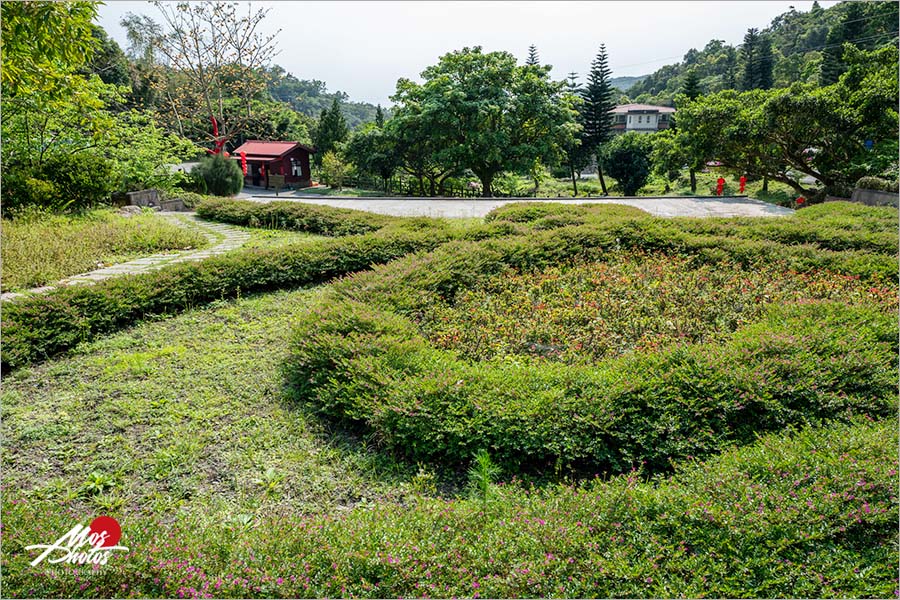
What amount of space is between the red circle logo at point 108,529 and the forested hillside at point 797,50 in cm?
1644

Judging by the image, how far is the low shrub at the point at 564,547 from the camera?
1.63m

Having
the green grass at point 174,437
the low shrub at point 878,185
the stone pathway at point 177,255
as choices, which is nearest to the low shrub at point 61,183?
the stone pathway at point 177,255

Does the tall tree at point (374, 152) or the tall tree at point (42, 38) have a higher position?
the tall tree at point (374, 152)

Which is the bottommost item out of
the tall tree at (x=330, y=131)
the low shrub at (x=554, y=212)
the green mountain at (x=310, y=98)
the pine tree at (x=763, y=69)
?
the low shrub at (x=554, y=212)

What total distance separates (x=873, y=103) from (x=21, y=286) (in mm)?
16696

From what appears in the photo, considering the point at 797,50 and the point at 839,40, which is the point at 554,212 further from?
the point at 797,50

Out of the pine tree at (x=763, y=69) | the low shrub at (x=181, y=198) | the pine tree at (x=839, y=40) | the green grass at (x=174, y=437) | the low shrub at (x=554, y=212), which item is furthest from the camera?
the pine tree at (x=763, y=69)

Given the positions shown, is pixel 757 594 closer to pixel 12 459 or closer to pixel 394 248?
pixel 12 459

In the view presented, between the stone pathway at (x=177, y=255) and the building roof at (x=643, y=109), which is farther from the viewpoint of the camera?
the building roof at (x=643, y=109)

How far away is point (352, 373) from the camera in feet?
10.3

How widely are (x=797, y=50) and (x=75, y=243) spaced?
2273 inches

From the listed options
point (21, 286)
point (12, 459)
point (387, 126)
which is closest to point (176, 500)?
point (12, 459)

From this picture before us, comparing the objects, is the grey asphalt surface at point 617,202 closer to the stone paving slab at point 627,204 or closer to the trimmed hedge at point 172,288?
the stone paving slab at point 627,204

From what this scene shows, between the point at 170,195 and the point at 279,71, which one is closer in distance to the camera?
the point at 170,195
